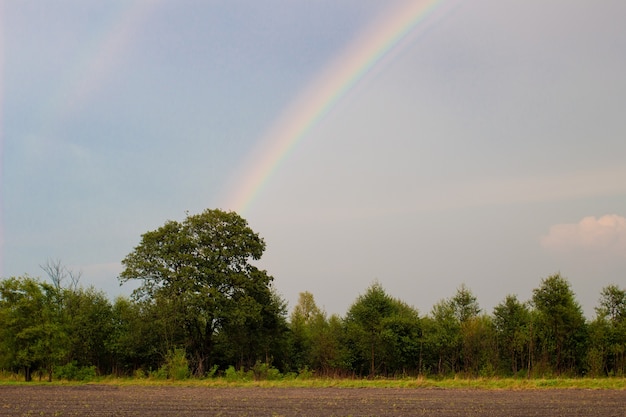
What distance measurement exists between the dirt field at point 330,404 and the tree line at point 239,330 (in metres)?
15.7

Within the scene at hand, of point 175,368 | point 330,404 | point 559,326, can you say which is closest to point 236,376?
point 175,368

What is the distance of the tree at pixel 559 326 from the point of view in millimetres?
44438

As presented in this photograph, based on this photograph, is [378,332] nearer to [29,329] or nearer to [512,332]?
[512,332]

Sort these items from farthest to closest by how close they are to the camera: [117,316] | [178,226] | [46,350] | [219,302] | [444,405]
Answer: [117,316] < [178,226] < [219,302] < [46,350] < [444,405]

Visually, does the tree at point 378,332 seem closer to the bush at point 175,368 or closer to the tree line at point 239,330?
the tree line at point 239,330

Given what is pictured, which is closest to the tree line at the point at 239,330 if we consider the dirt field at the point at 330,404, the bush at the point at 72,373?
the bush at the point at 72,373

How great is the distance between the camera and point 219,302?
43.8m

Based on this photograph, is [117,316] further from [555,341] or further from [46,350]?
[555,341]

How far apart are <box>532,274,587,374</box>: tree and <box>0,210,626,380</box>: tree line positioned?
8cm

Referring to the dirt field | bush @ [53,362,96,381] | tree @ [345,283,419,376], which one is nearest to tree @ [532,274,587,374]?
tree @ [345,283,419,376]

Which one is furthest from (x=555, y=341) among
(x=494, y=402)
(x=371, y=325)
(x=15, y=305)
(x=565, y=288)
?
(x=15, y=305)

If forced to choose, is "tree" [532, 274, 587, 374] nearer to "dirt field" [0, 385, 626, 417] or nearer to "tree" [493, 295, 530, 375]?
"tree" [493, 295, 530, 375]

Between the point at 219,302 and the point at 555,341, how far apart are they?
26.1 meters

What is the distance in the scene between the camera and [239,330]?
152 feet
